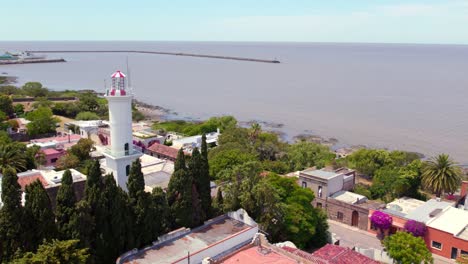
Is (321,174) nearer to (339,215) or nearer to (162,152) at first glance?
(339,215)

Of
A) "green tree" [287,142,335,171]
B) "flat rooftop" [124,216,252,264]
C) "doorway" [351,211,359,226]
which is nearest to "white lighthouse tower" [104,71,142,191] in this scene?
"flat rooftop" [124,216,252,264]

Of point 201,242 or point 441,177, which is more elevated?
point 201,242

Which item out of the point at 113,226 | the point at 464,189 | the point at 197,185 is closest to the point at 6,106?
the point at 197,185

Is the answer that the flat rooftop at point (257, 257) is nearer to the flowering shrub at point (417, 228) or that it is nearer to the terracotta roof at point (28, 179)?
the flowering shrub at point (417, 228)

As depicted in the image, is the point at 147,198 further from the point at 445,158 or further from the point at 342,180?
the point at 445,158

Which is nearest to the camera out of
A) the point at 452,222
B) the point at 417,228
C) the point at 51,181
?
the point at 51,181

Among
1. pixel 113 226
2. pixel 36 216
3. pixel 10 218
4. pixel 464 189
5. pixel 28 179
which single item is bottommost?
pixel 464 189

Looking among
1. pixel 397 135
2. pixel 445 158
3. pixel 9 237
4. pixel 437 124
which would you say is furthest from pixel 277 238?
pixel 437 124

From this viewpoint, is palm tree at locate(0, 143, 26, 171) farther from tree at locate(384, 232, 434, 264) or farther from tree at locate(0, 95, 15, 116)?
tree at locate(0, 95, 15, 116)
